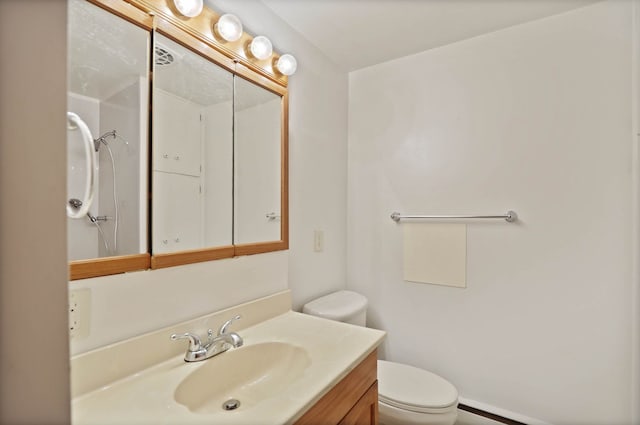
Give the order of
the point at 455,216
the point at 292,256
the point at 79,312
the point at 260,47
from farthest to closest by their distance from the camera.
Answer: the point at 455,216 < the point at 292,256 < the point at 260,47 < the point at 79,312

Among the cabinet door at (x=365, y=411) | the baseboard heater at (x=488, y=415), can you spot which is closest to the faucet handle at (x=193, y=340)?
the cabinet door at (x=365, y=411)

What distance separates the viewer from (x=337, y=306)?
1684 millimetres

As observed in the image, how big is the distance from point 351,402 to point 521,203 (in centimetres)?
132

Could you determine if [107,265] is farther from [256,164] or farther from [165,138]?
[256,164]

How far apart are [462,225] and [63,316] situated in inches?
71.4

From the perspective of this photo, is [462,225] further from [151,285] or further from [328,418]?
[151,285]

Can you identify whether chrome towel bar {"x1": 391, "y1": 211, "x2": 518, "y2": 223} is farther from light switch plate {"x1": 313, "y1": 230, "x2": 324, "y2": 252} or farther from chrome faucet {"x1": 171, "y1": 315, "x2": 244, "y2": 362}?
chrome faucet {"x1": 171, "y1": 315, "x2": 244, "y2": 362}

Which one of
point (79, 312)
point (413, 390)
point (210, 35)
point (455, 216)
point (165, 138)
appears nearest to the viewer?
point (79, 312)

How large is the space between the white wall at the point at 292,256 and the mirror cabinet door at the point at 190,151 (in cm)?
13

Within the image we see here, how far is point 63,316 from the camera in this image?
1.04ft

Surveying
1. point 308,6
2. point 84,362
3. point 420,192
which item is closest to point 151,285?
point 84,362

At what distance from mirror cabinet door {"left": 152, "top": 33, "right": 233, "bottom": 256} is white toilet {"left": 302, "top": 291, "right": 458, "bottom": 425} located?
0.72 metres

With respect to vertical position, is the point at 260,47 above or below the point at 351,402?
above

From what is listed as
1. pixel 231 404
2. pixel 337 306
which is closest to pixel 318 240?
pixel 337 306
